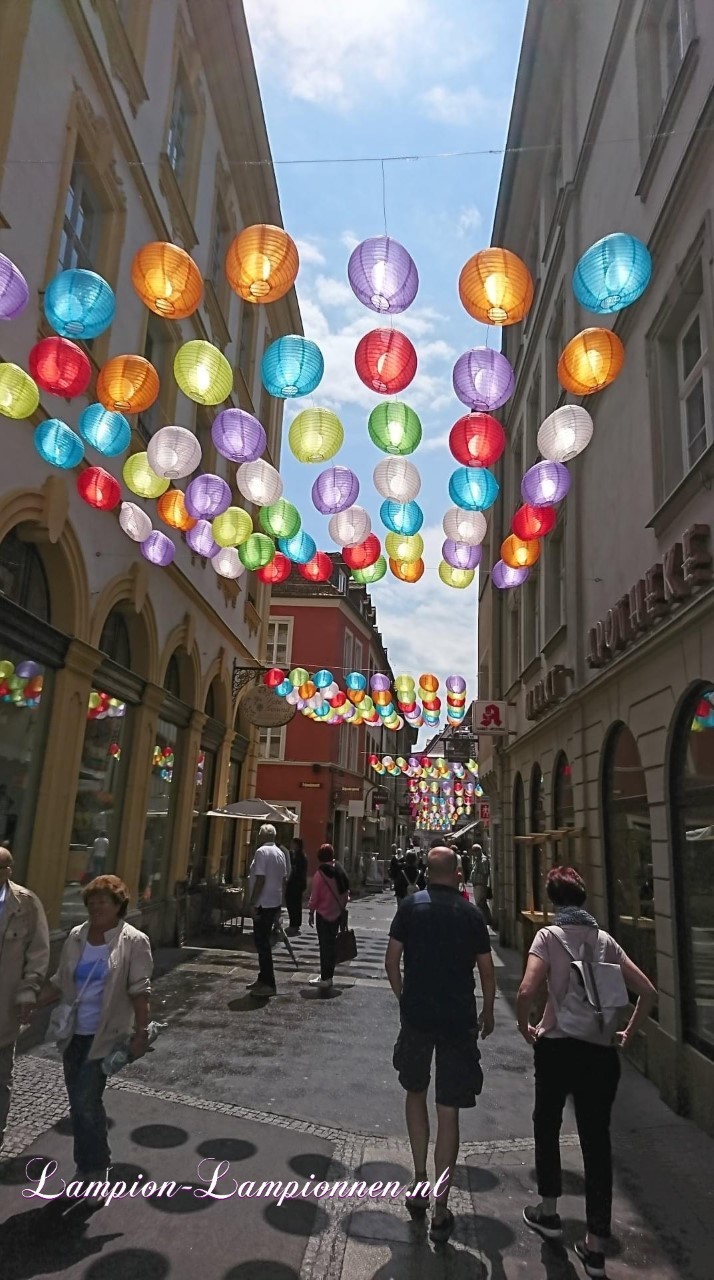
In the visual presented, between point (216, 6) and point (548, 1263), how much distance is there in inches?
684

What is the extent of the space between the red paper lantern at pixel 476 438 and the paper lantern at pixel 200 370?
2.17 meters

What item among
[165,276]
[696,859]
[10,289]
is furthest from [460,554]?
[10,289]

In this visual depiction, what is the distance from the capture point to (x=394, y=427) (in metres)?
7.19

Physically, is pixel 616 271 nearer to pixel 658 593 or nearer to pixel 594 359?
pixel 594 359

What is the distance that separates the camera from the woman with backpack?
12.1 ft

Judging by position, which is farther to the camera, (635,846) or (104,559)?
(104,559)

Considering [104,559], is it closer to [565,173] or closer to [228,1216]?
[228,1216]

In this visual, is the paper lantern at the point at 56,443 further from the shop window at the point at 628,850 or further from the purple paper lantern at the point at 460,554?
the shop window at the point at 628,850

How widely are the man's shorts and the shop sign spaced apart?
3.77 m

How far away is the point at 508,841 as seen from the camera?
680 inches

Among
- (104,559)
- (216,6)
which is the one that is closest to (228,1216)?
(104,559)

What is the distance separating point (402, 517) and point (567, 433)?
2.47 meters

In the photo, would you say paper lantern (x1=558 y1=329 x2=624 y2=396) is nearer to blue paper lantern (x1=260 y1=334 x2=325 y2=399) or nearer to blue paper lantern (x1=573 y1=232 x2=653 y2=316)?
blue paper lantern (x1=573 y1=232 x2=653 y2=316)

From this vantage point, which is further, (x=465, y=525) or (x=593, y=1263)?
(x=465, y=525)
